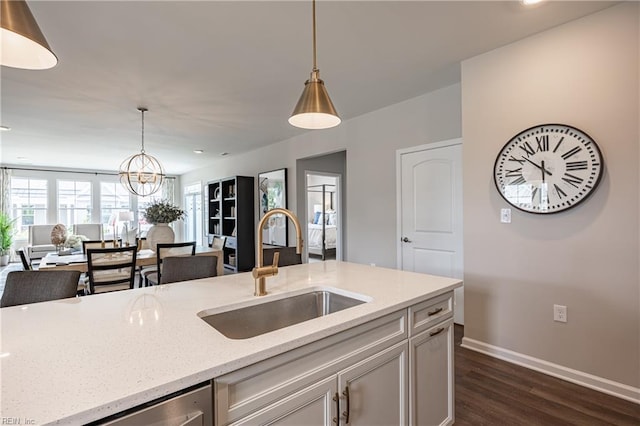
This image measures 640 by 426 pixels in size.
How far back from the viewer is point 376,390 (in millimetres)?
1286

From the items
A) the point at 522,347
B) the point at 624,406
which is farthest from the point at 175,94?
the point at 624,406

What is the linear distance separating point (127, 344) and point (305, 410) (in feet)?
2.00

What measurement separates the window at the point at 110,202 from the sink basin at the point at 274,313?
9.06 m

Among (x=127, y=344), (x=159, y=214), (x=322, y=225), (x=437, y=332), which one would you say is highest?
(x=159, y=214)

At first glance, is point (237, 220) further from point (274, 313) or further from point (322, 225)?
point (274, 313)

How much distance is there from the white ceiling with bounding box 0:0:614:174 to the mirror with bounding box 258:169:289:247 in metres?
1.37

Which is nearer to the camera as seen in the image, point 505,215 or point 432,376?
point 432,376

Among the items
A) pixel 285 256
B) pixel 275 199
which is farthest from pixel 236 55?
pixel 275 199

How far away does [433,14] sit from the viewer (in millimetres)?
2080

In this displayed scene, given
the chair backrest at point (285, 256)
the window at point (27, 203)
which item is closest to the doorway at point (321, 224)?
the chair backrest at point (285, 256)

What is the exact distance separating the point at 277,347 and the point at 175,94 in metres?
3.30

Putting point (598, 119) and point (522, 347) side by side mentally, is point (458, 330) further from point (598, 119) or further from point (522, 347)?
point (598, 119)

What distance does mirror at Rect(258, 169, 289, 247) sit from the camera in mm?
5652

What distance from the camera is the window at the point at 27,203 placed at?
781cm
